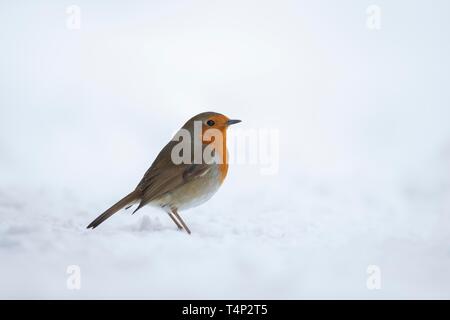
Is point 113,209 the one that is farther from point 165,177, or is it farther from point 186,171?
point 186,171

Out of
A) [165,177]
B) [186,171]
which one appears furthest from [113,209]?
[186,171]

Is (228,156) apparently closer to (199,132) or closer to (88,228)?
(199,132)

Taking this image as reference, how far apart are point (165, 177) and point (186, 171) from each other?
0.55ft

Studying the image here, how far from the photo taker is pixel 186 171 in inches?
182

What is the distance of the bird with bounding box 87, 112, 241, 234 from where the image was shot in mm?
4590

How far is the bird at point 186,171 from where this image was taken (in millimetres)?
4590

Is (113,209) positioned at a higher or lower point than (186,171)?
lower

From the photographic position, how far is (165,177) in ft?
15.1

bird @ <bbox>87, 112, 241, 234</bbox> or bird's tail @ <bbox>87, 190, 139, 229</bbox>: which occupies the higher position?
bird @ <bbox>87, 112, 241, 234</bbox>

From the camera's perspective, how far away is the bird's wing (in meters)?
4.57

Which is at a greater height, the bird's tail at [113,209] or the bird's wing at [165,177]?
the bird's wing at [165,177]

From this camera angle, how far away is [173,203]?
465 centimetres

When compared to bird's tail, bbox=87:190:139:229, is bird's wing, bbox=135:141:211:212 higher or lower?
higher

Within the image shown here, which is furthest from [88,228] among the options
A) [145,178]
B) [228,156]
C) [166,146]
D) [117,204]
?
[228,156]
